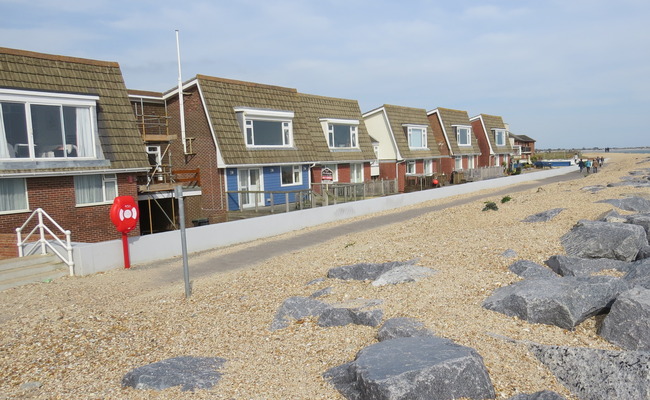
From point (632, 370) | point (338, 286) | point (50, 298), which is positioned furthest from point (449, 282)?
point (50, 298)

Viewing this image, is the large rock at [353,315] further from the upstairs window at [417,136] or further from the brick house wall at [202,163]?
the upstairs window at [417,136]

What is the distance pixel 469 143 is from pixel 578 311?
4519 centimetres

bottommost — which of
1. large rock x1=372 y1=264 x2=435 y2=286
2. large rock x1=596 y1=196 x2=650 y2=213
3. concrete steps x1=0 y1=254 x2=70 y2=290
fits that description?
concrete steps x1=0 y1=254 x2=70 y2=290

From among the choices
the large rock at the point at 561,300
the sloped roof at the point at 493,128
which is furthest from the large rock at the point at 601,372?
the sloped roof at the point at 493,128

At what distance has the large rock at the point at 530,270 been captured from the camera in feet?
28.6

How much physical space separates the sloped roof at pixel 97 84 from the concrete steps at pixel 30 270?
5822mm

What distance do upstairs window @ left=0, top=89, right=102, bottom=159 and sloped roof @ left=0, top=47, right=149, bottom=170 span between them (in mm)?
467

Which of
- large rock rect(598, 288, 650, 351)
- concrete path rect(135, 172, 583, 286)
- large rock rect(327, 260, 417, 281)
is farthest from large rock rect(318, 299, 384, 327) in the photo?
concrete path rect(135, 172, 583, 286)

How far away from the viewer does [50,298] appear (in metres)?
11.8

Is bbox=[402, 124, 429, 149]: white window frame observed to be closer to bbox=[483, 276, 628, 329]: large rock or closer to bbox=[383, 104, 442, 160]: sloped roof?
bbox=[383, 104, 442, 160]: sloped roof

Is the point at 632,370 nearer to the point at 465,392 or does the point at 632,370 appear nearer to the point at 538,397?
the point at 538,397

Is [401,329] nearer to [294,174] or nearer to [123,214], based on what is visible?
[123,214]

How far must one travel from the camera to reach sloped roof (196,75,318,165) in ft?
82.0

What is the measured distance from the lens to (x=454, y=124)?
47906 millimetres
